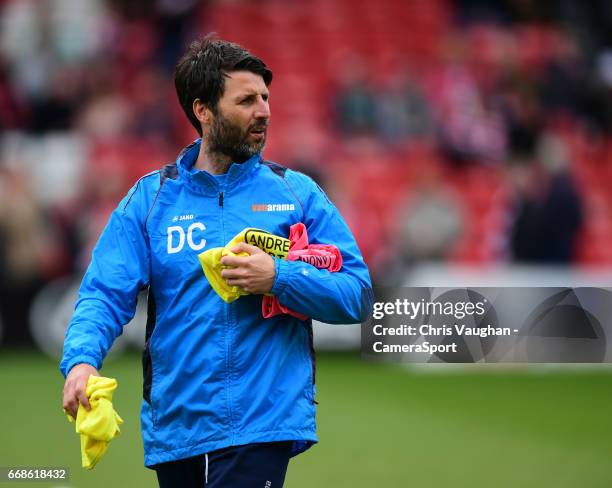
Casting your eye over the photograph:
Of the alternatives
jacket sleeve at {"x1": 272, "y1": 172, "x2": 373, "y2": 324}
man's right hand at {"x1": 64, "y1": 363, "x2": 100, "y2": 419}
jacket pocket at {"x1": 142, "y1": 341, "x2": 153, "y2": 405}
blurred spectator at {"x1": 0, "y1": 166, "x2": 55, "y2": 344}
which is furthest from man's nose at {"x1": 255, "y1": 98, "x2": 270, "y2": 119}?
blurred spectator at {"x1": 0, "y1": 166, "x2": 55, "y2": 344}

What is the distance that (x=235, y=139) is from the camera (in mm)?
4066

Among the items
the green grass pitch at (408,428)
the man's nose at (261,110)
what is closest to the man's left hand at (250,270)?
the man's nose at (261,110)

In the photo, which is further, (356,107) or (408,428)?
(356,107)

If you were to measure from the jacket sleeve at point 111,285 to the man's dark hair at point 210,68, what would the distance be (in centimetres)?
40

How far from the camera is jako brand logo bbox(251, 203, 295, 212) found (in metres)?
4.05

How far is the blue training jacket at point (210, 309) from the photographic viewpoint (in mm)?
3877

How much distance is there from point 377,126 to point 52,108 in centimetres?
502

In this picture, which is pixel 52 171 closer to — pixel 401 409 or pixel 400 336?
pixel 401 409

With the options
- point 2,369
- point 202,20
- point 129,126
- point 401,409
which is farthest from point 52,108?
point 401,409

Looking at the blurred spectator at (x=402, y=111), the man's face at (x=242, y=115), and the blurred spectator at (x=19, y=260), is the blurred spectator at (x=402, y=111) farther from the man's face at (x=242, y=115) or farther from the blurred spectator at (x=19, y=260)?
the man's face at (x=242, y=115)

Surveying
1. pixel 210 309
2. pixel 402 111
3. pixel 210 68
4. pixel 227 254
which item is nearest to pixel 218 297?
pixel 210 309

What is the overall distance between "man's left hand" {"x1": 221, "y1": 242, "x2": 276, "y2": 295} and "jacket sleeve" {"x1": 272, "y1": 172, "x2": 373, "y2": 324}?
30mm

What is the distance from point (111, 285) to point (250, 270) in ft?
1.75

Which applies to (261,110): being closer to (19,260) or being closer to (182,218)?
(182,218)
